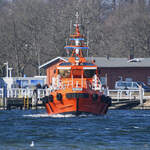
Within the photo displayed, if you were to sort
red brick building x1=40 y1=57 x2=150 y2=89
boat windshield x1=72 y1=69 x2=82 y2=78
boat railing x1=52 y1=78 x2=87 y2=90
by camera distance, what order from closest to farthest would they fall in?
boat railing x1=52 y1=78 x2=87 y2=90
boat windshield x1=72 y1=69 x2=82 y2=78
red brick building x1=40 y1=57 x2=150 y2=89

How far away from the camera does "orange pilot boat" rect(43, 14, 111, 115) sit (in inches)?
1777

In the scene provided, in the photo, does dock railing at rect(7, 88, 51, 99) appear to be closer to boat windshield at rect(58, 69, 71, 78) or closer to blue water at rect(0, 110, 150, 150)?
boat windshield at rect(58, 69, 71, 78)

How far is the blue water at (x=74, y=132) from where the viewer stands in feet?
105

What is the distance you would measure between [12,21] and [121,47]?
16.5 metres

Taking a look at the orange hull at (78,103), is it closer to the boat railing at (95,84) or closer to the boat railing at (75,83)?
the boat railing at (95,84)

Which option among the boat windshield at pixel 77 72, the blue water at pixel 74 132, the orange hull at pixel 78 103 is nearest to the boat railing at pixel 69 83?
the boat windshield at pixel 77 72

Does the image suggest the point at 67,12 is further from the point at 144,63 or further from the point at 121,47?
the point at 144,63

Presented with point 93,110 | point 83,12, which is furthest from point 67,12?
point 93,110

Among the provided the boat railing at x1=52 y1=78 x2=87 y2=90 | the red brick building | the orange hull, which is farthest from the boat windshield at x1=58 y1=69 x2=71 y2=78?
the red brick building

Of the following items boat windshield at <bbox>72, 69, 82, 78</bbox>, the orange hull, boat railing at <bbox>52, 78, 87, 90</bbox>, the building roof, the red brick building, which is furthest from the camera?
the building roof

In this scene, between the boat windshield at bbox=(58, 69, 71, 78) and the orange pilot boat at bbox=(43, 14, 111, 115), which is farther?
the boat windshield at bbox=(58, 69, 71, 78)

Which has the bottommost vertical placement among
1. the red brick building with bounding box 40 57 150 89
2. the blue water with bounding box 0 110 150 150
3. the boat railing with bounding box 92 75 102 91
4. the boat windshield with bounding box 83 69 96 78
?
the blue water with bounding box 0 110 150 150

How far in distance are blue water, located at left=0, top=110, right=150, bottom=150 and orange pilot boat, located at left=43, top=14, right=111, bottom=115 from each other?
643mm

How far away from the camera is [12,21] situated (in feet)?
319
